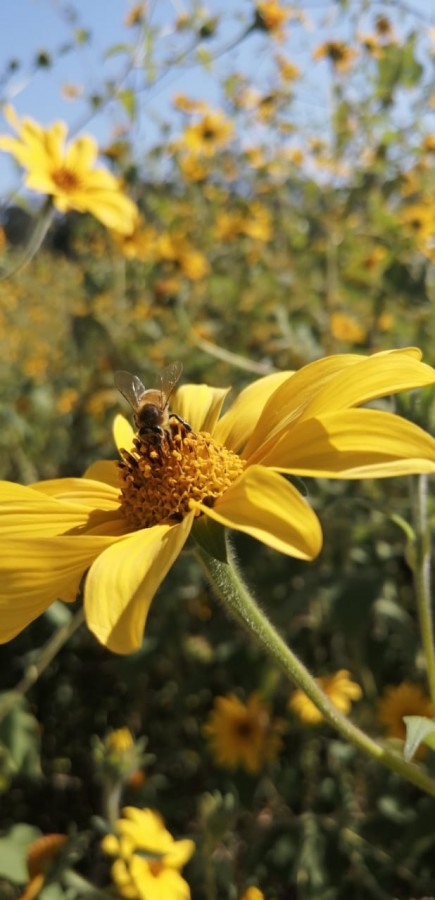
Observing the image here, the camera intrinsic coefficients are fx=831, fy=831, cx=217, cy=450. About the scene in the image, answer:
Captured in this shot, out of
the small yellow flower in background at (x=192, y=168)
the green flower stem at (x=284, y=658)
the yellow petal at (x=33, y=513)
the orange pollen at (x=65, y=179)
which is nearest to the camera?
the green flower stem at (x=284, y=658)

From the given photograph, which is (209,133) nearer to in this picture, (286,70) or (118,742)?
(286,70)

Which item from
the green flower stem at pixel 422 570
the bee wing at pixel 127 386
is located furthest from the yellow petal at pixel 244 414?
the green flower stem at pixel 422 570

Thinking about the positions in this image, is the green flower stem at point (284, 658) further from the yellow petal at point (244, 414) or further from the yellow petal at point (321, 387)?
the yellow petal at point (244, 414)

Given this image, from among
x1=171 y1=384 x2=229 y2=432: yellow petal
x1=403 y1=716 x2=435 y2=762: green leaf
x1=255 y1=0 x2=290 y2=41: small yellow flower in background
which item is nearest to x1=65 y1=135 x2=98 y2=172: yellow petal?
x1=255 y1=0 x2=290 y2=41: small yellow flower in background

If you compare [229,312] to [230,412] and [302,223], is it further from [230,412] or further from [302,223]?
[230,412]

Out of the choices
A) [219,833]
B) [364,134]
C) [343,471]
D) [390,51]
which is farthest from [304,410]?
[364,134]

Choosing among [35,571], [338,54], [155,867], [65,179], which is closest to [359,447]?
[35,571]

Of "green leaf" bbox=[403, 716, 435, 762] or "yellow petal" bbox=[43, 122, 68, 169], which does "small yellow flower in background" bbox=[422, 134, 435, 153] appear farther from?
"green leaf" bbox=[403, 716, 435, 762]
